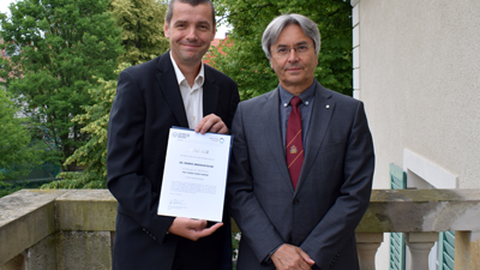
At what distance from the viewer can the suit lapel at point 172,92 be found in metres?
2.01

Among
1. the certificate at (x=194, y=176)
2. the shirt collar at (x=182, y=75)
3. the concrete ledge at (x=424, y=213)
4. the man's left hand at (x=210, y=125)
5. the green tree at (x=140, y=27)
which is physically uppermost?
the green tree at (x=140, y=27)

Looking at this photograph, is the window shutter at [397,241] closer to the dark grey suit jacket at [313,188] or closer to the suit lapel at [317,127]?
the dark grey suit jacket at [313,188]

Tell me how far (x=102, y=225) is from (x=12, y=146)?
66.3 ft

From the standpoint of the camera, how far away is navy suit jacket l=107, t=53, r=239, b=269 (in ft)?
6.15

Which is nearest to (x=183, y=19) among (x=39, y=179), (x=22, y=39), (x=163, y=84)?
(x=163, y=84)

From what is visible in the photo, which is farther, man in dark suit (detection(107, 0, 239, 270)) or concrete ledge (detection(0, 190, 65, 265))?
concrete ledge (detection(0, 190, 65, 265))

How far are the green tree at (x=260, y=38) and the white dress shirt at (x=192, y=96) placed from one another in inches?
341

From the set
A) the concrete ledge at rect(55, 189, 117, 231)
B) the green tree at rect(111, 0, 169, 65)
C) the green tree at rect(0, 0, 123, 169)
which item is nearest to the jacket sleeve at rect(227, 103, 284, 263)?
the concrete ledge at rect(55, 189, 117, 231)

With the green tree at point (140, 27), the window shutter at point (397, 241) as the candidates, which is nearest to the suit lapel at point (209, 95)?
the window shutter at point (397, 241)

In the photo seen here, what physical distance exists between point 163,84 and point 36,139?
22.2 meters

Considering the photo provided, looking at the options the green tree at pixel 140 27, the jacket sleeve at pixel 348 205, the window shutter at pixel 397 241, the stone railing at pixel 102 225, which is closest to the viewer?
the jacket sleeve at pixel 348 205

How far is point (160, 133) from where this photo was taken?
6.50 feet

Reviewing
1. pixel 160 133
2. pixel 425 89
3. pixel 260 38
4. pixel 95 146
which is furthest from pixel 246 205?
pixel 95 146

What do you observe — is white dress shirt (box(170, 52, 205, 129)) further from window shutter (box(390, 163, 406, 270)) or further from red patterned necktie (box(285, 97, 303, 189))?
window shutter (box(390, 163, 406, 270))
